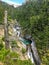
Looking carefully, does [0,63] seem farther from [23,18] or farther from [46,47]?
[23,18]

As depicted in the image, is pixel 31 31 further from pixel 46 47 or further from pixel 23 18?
pixel 23 18

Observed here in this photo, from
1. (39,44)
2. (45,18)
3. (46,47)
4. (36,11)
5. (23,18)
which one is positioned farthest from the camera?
(23,18)

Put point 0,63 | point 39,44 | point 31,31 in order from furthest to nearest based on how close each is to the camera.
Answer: point 31,31, point 39,44, point 0,63

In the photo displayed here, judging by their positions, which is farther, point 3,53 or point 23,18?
point 23,18

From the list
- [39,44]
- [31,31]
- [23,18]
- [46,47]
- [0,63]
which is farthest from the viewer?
[23,18]

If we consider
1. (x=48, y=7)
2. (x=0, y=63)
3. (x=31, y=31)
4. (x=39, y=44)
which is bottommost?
(x=0, y=63)

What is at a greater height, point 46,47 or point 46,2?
point 46,2

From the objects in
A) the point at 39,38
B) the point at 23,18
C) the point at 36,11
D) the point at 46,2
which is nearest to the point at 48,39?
the point at 39,38

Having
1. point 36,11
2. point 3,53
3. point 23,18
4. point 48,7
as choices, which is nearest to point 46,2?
point 48,7

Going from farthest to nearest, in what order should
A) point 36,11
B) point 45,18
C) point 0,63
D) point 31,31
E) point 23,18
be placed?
point 23,18, point 36,11, point 31,31, point 45,18, point 0,63
